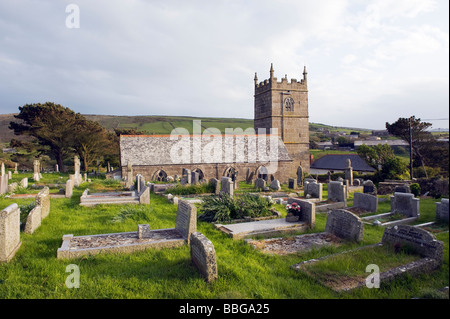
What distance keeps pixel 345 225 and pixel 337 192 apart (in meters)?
6.33

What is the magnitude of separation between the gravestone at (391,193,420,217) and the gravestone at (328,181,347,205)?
2337mm

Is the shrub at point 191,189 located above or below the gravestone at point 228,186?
below

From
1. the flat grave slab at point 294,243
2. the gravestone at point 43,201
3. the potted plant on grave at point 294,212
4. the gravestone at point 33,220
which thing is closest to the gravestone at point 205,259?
the flat grave slab at point 294,243

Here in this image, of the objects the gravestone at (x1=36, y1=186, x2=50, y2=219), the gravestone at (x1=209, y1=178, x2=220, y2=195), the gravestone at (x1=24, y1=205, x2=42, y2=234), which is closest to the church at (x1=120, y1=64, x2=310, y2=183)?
the gravestone at (x1=209, y1=178, x2=220, y2=195)

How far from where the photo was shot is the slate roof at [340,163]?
38688mm

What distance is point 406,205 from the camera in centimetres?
1135

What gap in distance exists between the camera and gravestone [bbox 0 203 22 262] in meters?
6.00

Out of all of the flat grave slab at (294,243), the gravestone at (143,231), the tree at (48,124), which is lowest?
the flat grave slab at (294,243)

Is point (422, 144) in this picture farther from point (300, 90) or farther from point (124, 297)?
point (124, 297)

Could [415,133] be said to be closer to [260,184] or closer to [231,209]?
[260,184]

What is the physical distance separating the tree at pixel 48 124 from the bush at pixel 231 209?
32749mm

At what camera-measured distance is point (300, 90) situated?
3397cm

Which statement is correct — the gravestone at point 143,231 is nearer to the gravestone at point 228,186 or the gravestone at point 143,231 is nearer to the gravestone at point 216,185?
the gravestone at point 228,186

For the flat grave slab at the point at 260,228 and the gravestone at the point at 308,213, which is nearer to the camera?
the flat grave slab at the point at 260,228
